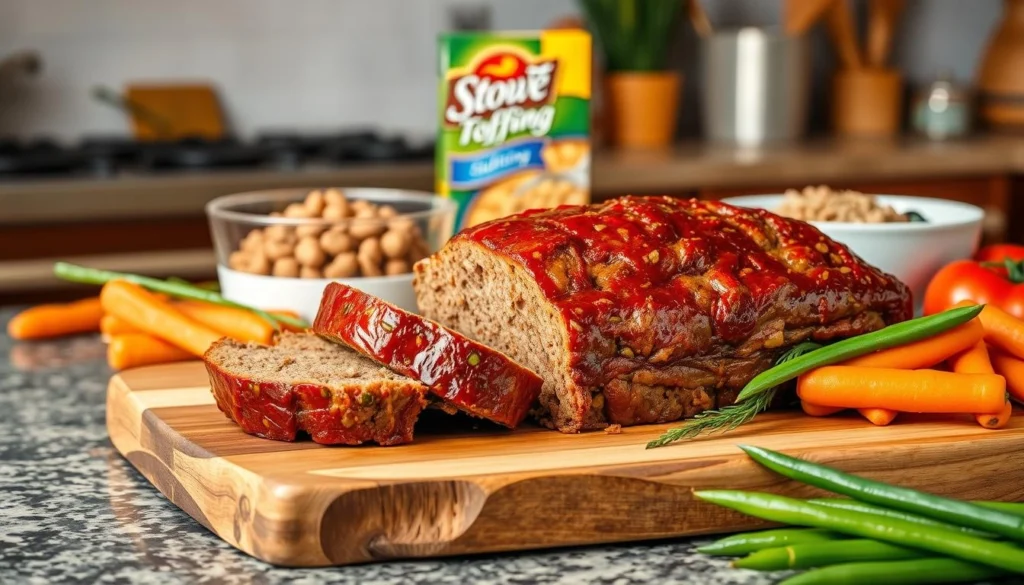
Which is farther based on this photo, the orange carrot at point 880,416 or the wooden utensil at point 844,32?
the wooden utensil at point 844,32

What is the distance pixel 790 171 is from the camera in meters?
4.38

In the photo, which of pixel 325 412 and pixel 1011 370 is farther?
pixel 1011 370

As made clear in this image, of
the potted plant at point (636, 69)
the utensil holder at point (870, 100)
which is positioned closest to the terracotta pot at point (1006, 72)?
the utensil holder at point (870, 100)

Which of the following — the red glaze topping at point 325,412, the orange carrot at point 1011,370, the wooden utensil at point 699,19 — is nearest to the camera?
the red glaze topping at point 325,412

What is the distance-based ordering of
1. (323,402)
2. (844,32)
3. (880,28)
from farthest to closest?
1. (880,28)
2. (844,32)
3. (323,402)

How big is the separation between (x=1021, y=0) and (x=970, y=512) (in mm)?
4360

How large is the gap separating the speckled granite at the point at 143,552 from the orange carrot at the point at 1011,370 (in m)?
0.60

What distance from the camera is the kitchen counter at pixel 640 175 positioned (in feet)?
12.4

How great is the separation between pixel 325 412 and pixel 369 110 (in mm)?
3710

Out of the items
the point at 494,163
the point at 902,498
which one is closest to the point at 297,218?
the point at 494,163

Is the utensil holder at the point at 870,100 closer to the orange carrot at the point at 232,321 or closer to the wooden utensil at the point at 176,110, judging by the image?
the wooden utensil at the point at 176,110

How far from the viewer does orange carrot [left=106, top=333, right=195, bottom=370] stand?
6.65 ft

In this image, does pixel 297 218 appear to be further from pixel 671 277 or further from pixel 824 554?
pixel 824 554

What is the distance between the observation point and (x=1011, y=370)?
1790mm
